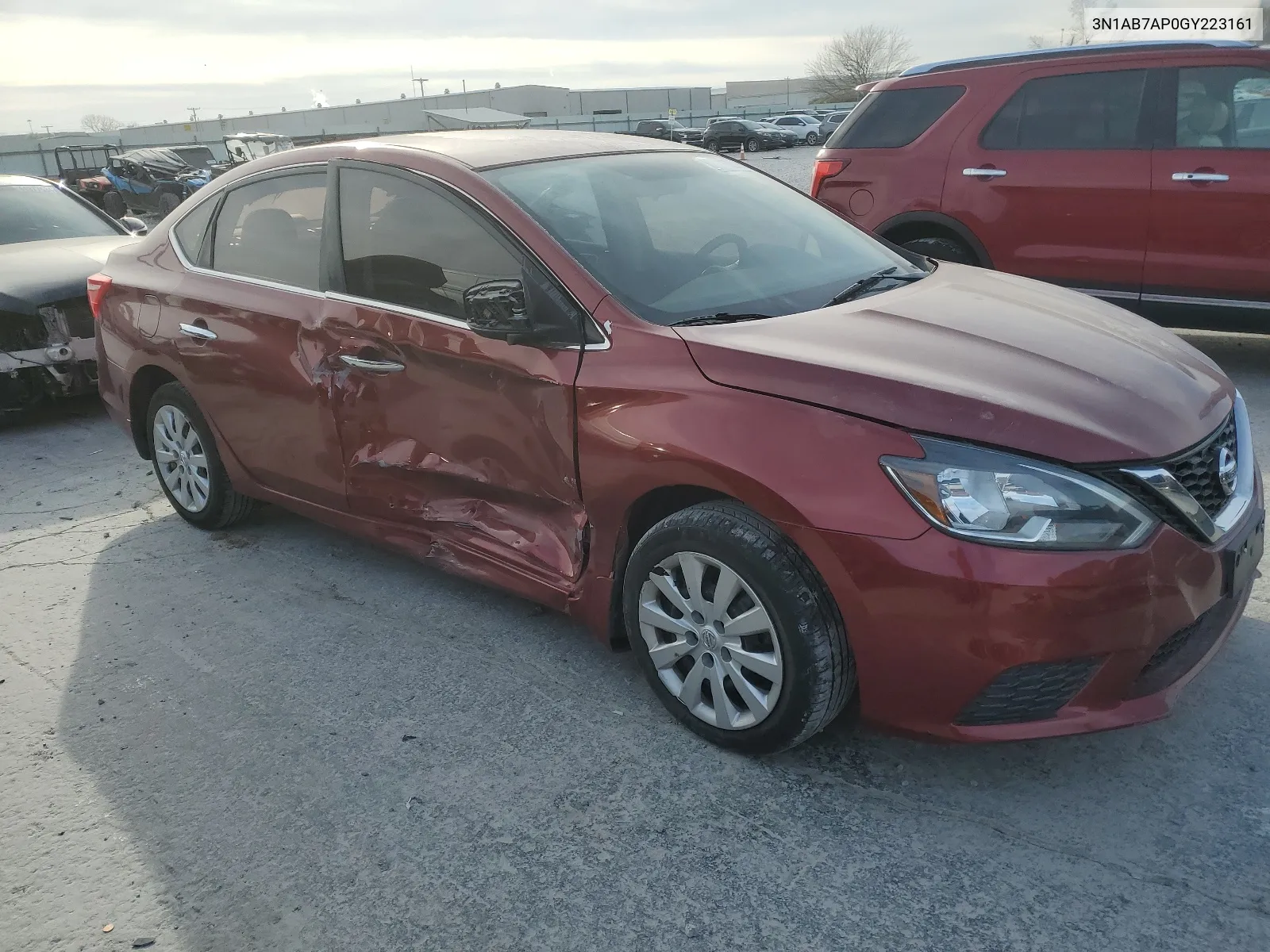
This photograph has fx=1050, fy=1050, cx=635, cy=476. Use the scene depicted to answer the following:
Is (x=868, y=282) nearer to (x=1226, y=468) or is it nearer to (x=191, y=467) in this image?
(x=1226, y=468)

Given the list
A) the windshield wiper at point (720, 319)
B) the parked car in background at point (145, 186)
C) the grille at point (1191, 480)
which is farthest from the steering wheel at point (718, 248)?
the parked car in background at point (145, 186)

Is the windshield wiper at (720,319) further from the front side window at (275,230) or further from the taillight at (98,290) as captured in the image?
the taillight at (98,290)

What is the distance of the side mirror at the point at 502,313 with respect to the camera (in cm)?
312

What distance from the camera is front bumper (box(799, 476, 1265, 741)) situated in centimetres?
236

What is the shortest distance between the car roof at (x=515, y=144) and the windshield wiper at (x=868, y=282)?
1.04 m

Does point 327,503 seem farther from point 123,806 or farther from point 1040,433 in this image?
point 1040,433

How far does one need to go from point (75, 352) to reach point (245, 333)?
3423mm

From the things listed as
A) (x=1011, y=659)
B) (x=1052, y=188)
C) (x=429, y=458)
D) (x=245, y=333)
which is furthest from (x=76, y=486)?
(x=1052, y=188)

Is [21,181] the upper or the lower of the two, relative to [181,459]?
upper

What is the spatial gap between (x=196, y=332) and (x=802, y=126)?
48441mm

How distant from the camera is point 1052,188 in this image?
638cm

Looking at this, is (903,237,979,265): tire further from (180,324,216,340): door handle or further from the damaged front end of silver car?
the damaged front end of silver car

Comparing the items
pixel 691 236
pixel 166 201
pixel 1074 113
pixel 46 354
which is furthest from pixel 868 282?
pixel 166 201

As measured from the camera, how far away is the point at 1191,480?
2.56 metres
